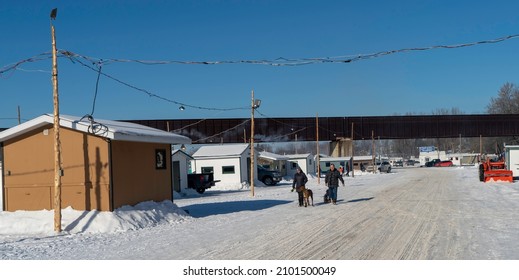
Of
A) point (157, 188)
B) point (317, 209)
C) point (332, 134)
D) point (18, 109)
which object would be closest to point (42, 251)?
point (157, 188)

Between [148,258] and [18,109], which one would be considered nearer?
[148,258]

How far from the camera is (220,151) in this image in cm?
4569

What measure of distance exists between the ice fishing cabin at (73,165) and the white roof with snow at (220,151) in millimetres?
26788

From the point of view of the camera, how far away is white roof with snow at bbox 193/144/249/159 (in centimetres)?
4430

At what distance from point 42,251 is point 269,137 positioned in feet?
187

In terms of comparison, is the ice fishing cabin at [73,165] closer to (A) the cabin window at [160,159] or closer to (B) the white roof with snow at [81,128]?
(B) the white roof with snow at [81,128]

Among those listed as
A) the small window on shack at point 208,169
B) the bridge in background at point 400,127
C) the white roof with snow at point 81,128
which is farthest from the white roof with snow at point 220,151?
the white roof with snow at point 81,128

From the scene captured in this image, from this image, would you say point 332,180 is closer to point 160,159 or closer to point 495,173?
point 160,159

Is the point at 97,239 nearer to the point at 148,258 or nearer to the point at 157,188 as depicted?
the point at 148,258

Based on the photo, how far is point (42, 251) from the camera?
11.7 m

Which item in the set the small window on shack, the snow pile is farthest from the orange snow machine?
the snow pile

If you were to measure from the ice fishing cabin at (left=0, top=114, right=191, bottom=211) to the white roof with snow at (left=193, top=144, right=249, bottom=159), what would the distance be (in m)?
26.8

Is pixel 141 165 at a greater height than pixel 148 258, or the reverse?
pixel 141 165

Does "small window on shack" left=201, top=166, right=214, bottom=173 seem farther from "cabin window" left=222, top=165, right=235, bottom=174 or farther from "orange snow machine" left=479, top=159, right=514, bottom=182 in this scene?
"orange snow machine" left=479, top=159, right=514, bottom=182
